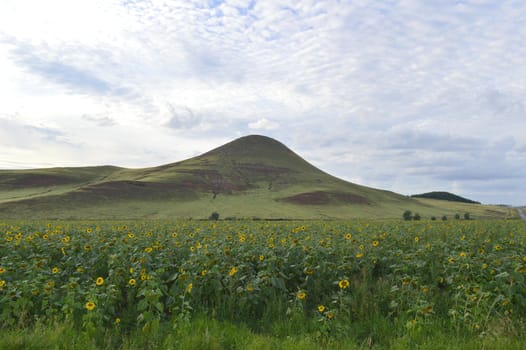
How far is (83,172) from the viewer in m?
144

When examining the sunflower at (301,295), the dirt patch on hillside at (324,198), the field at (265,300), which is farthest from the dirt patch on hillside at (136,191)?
the sunflower at (301,295)

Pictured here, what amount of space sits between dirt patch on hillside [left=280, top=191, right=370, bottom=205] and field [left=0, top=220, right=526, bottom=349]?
89952 mm

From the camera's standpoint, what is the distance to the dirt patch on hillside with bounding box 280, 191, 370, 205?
10138cm

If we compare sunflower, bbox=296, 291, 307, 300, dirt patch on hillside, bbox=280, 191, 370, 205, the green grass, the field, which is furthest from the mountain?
the green grass

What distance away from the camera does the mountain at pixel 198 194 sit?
246 feet

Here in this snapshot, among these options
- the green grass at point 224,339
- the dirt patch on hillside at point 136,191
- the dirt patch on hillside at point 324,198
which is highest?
the dirt patch on hillside at point 324,198

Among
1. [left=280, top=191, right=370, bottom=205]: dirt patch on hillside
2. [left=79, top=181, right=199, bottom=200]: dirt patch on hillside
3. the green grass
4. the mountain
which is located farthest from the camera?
[left=280, top=191, right=370, bottom=205]: dirt patch on hillside

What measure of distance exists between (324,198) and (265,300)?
→ 102 metres

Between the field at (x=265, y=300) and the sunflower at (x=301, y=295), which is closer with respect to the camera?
the field at (x=265, y=300)

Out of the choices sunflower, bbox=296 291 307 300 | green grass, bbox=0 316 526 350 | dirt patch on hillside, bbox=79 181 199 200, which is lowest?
green grass, bbox=0 316 526 350

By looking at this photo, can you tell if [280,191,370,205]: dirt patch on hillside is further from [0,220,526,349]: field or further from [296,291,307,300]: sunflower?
[296,291,307,300]: sunflower

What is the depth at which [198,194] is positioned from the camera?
10569 cm

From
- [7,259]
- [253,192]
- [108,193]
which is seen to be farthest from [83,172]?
[7,259]

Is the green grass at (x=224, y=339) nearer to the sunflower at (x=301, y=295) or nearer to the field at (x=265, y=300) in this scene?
the field at (x=265, y=300)
